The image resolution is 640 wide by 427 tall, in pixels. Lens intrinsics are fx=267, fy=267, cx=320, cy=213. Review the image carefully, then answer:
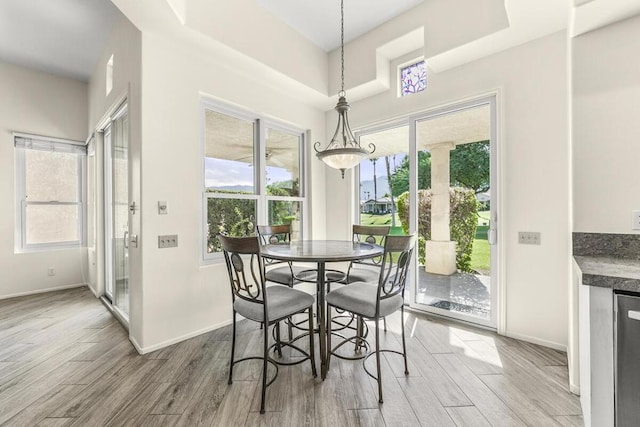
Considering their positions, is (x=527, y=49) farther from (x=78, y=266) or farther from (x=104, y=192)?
(x=78, y=266)

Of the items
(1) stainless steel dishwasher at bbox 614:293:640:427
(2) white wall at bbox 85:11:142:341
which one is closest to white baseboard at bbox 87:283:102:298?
(2) white wall at bbox 85:11:142:341

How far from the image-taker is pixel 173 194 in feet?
8.21

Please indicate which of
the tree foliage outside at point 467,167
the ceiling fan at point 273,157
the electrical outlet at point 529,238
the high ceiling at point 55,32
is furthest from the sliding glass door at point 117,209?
the electrical outlet at point 529,238

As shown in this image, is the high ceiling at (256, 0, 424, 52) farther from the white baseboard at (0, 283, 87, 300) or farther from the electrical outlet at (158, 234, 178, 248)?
the white baseboard at (0, 283, 87, 300)

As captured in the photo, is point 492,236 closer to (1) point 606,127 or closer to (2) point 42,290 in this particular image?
(1) point 606,127

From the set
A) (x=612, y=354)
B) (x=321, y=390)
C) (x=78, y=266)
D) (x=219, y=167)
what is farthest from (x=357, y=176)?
(x=78, y=266)

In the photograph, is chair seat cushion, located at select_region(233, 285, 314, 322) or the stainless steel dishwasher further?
chair seat cushion, located at select_region(233, 285, 314, 322)

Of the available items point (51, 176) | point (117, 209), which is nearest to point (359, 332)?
point (117, 209)

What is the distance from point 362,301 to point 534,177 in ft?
6.54

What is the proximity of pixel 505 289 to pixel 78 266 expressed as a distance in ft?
20.1

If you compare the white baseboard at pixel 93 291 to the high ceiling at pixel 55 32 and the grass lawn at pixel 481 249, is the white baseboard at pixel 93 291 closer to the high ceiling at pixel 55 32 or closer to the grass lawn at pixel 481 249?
the high ceiling at pixel 55 32

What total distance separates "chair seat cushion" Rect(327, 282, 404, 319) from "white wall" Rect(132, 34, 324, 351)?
57.9 inches

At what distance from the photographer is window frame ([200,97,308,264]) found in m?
2.83

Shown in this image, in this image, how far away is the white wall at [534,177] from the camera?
2.31 m
